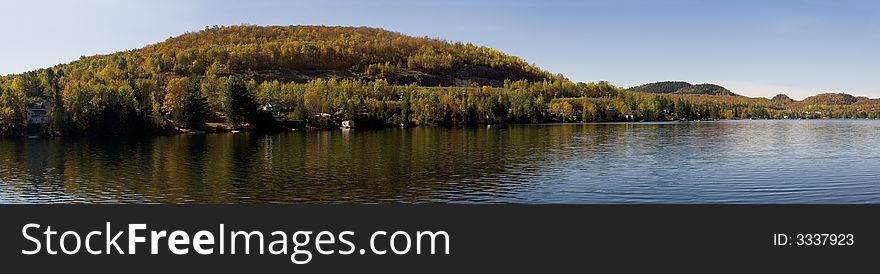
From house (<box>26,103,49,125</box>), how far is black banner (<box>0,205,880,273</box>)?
95.1m

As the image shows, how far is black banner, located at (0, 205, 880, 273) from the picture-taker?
16906 mm

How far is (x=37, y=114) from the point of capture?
106562 millimetres

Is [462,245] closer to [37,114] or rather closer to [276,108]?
[37,114]

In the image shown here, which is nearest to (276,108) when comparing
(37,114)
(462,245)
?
(37,114)

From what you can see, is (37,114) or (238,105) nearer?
(37,114)

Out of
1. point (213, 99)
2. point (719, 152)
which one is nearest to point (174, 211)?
point (719, 152)

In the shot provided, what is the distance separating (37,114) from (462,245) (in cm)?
11036

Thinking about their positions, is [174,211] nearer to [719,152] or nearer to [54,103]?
[719,152]

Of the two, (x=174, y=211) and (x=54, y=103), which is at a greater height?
(x=54, y=103)

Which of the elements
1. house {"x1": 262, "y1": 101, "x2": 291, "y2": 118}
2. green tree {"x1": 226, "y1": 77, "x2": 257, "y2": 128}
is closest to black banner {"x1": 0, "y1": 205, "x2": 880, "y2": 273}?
green tree {"x1": 226, "y1": 77, "x2": 257, "y2": 128}

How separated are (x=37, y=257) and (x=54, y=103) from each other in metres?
98.0

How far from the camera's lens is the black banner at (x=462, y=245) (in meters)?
16.9

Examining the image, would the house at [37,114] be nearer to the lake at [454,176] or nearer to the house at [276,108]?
the house at [276,108]

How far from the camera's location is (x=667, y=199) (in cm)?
3138
